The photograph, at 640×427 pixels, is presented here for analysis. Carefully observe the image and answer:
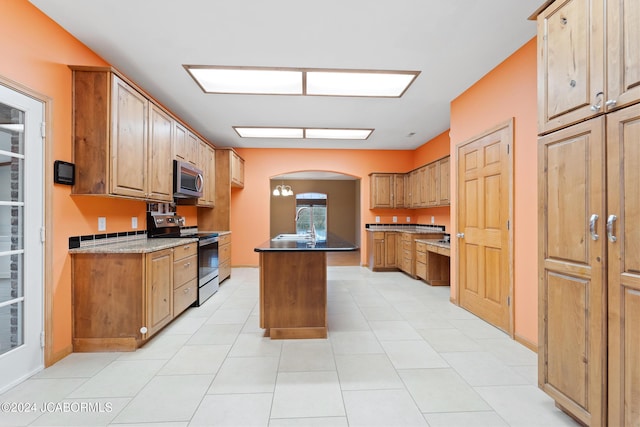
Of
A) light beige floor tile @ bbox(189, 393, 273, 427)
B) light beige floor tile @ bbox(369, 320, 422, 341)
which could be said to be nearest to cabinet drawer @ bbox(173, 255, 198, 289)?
light beige floor tile @ bbox(189, 393, 273, 427)

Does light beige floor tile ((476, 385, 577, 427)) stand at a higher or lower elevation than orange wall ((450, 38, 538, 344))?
lower

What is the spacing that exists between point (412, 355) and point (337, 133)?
405 centimetres

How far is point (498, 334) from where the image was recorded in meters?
2.92

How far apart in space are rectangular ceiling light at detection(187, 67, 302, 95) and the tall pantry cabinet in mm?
2367

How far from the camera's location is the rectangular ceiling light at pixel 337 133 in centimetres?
526

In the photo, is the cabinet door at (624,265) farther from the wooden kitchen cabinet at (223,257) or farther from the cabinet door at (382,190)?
the cabinet door at (382,190)

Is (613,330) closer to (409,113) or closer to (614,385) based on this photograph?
(614,385)

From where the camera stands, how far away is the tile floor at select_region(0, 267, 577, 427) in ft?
5.60

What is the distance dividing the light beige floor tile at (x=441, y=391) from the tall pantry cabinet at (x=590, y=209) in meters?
0.44

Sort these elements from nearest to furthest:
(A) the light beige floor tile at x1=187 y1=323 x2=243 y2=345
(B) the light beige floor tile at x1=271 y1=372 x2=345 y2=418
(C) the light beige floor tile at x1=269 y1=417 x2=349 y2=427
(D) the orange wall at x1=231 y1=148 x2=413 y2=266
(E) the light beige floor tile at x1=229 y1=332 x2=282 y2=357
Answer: (C) the light beige floor tile at x1=269 y1=417 x2=349 y2=427, (B) the light beige floor tile at x1=271 y1=372 x2=345 y2=418, (E) the light beige floor tile at x1=229 y1=332 x2=282 y2=357, (A) the light beige floor tile at x1=187 y1=323 x2=243 y2=345, (D) the orange wall at x1=231 y1=148 x2=413 y2=266

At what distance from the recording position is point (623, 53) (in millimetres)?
1324

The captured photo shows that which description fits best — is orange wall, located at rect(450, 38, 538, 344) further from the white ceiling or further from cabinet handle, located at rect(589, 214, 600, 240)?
cabinet handle, located at rect(589, 214, 600, 240)

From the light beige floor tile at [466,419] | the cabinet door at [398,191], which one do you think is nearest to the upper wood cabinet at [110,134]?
the light beige floor tile at [466,419]

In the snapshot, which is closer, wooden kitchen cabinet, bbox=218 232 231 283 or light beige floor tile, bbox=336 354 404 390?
light beige floor tile, bbox=336 354 404 390
